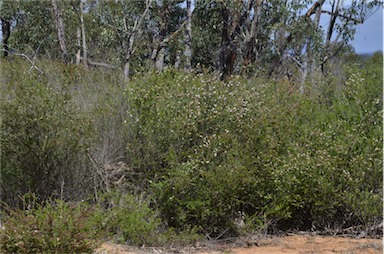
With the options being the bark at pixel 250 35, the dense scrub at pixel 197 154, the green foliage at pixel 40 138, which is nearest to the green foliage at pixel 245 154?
the dense scrub at pixel 197 154

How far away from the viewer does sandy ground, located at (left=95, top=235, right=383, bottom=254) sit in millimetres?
6703

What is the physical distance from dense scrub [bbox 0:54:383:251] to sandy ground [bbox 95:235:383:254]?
0.23m

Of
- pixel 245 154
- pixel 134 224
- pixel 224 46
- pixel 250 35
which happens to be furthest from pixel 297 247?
pixel 224 46

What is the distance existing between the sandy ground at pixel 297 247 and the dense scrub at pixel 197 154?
0.23 metres

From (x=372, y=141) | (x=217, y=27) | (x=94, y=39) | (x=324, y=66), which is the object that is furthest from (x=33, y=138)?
(x=94, y=39)

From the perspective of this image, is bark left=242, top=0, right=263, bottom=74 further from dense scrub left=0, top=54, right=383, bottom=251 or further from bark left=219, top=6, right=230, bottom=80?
dense scrub left=0, top=54, right=383, bottom=251

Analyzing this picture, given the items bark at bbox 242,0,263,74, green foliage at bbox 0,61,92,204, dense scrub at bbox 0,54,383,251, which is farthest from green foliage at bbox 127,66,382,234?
bark at bbox 242,0,263,74

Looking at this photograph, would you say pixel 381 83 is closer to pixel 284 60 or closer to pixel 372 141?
pixel 372 141

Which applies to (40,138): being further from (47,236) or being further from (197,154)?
(47,236)

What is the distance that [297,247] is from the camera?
7148 millimetres

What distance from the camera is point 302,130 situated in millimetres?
7988

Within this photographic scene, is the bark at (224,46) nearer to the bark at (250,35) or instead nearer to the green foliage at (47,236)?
the bark at (250,35)

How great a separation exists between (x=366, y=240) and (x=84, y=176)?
12.6ft

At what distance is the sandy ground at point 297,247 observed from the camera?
6.70m
